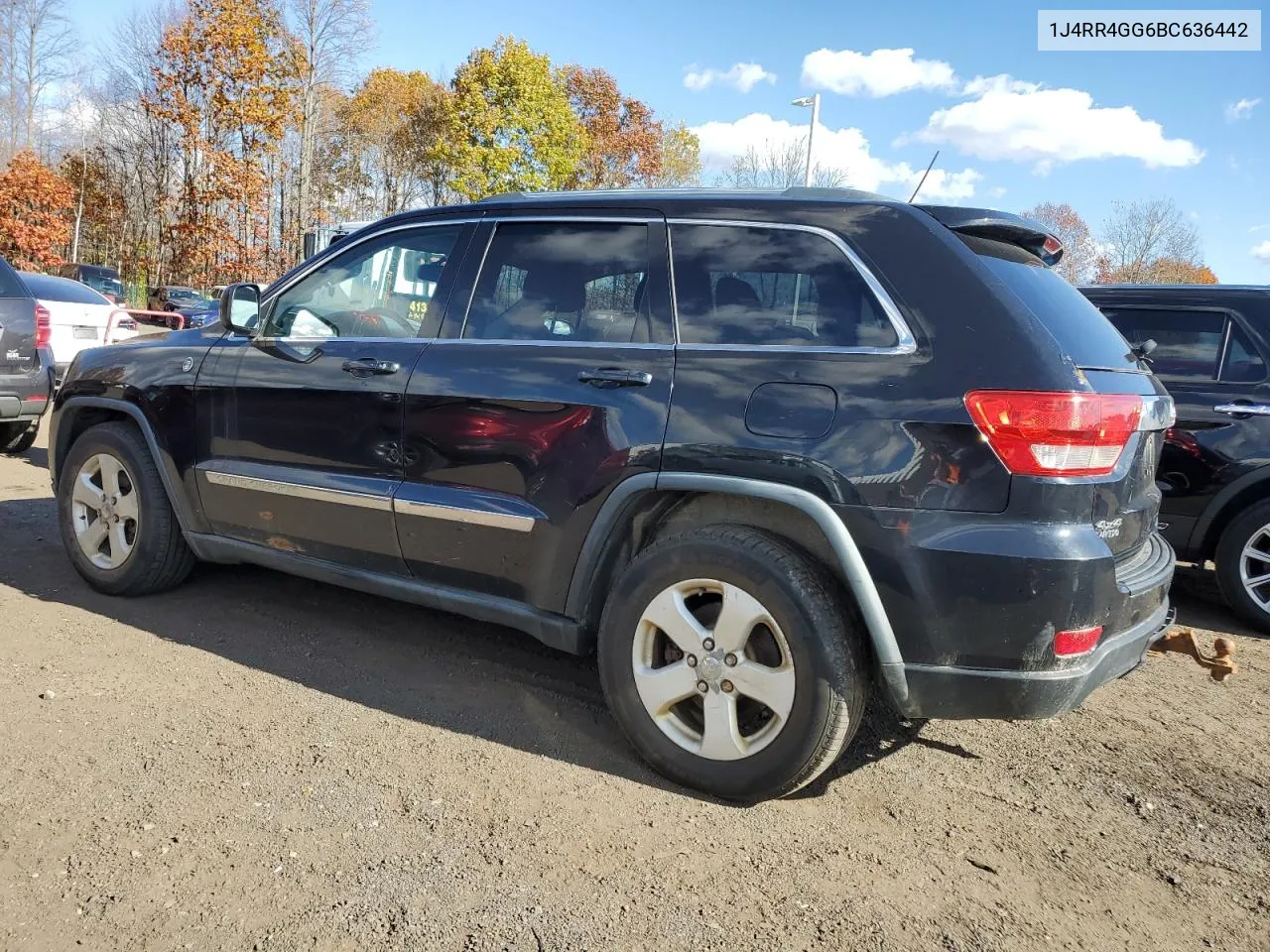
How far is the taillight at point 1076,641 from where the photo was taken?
2.50 m

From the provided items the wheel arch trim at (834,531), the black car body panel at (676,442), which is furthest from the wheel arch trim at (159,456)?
the wheel arch trim at (834,531)

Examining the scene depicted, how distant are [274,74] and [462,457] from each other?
28.5 metres

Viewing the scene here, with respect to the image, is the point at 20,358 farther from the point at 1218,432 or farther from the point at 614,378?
the point at 1218,432

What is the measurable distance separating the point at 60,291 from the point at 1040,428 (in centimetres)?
1074

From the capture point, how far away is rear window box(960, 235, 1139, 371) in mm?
2666

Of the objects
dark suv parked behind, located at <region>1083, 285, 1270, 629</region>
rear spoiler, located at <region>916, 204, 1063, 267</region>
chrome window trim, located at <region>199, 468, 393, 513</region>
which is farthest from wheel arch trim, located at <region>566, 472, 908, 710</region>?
dark suv parked behind, located at <region>1083, 285, 1270, 629</region>

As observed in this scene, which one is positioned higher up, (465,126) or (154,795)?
(465,126)

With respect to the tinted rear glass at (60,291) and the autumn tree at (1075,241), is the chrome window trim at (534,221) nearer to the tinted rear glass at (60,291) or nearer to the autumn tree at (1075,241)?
the tinted rear glass at (60,291)

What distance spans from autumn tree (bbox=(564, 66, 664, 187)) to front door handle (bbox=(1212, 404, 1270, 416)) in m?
39.1

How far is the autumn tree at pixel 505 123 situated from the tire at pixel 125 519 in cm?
2921

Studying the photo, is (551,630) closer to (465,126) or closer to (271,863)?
(271,863)

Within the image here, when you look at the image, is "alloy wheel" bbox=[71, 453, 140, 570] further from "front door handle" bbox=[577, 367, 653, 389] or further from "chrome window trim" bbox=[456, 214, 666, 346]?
"front door handle" bbox=[577, 367, 653, 389]

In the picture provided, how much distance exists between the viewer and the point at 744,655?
109 inches

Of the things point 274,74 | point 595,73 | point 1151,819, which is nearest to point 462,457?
point 1151,819
